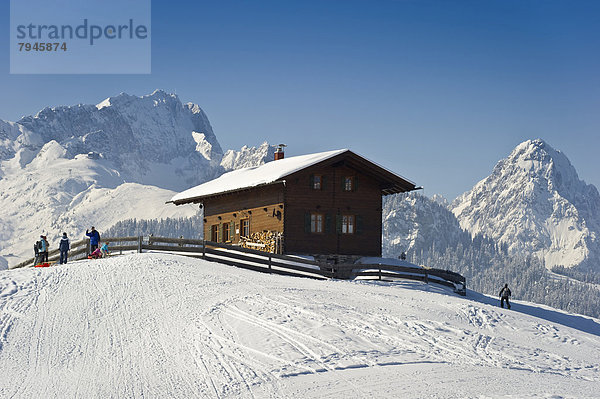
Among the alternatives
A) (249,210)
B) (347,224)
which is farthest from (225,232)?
(347,224)

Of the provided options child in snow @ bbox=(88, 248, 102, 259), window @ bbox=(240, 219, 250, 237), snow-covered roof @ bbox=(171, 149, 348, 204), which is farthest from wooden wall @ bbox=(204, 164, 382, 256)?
child in snow @ bbox=(88, 248, 102, 259)

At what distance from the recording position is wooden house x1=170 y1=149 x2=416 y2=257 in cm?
3747

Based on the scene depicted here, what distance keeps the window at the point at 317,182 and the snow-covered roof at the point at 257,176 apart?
0.97 meters

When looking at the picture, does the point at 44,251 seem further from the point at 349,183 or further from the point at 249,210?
the point at 349,183

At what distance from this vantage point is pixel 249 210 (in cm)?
4075

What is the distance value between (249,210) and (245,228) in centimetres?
123

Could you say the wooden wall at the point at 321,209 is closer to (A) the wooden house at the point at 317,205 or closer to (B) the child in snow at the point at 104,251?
(A) the wooden house at the point at 317,205

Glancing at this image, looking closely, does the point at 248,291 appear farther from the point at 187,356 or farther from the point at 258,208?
the point at 258,208

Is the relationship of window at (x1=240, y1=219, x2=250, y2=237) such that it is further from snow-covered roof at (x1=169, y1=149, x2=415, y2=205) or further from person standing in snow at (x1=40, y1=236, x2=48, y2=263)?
person standing in snow at (x1=40, y1=236, x2=48, y2=263)

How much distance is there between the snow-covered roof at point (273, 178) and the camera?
37.4m

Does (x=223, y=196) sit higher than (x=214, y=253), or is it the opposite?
(x=223, y=196)

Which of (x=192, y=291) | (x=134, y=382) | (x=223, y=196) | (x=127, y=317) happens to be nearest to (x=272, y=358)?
(x=134, y=382)

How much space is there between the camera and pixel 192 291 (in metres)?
25.0

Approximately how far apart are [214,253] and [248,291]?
7.13 meters
